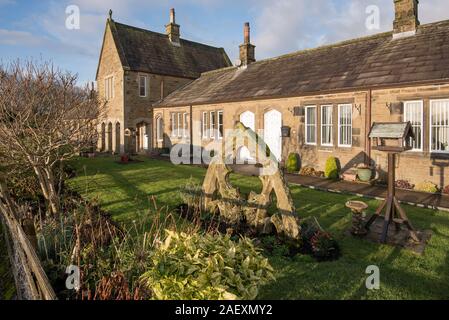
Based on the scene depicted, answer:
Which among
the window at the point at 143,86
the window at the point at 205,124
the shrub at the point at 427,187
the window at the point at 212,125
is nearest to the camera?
the shrub at the point at 427,187

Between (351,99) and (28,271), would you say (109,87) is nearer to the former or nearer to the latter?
(351,99)

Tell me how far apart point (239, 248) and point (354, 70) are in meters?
12.7

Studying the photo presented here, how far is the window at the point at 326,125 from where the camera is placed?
14.6 m

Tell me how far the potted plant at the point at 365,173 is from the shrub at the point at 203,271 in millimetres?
9569

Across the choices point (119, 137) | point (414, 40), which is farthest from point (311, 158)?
point (119, 137)

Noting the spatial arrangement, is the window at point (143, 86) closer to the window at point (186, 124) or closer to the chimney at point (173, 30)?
the window at point (186, 124)

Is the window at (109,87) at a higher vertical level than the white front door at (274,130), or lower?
higher

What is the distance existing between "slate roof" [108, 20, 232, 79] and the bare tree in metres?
17.1

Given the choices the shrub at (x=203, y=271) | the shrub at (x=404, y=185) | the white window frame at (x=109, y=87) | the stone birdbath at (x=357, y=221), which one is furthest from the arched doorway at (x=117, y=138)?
the shrub at (x=203, y=271)

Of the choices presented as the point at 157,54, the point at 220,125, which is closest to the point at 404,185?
the point at 220,125

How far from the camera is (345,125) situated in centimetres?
1409

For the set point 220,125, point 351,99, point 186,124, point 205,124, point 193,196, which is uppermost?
point 351,99

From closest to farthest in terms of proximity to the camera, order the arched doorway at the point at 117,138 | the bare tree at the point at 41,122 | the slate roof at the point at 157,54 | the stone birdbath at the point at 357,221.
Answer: the stone birdbath at the point at 357,221
the bare tree at the point at 41,122
the slate roof at the point at 157,54
the arched doorway at the point at 117,138

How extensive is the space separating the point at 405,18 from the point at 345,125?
5.97 m
